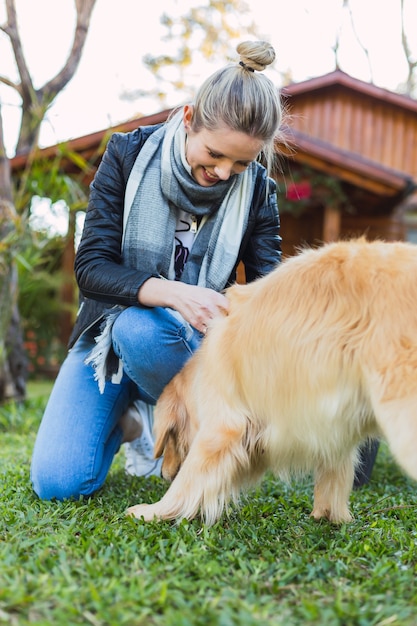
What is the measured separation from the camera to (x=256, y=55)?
8.03ft

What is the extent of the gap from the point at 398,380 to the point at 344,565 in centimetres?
57

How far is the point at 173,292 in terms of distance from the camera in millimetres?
2383

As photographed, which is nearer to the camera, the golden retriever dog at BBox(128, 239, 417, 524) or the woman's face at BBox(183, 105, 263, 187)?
the golden retriever dog at BBox(128, 239, 417, 524)

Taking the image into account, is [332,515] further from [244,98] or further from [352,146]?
[352,146]

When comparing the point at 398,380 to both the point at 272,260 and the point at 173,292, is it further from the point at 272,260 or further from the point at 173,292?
the point at 272,260

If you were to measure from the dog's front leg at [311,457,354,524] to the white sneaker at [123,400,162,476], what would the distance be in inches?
43.6

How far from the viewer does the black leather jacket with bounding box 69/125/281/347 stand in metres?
2.50

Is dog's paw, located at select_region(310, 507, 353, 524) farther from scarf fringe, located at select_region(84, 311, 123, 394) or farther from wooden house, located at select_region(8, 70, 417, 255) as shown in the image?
wooden house, located at select_region(8, 70, 417, 255)

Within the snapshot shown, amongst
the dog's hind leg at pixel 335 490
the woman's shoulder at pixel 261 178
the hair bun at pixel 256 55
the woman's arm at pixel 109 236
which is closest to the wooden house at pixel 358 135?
the woman's shoulder at pixel 261 178

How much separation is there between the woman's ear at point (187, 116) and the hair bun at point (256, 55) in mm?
277

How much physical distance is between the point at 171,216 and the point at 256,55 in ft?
2.43

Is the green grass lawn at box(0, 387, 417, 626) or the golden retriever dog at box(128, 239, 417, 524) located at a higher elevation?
the golden retriever dog at box(128, 239, 417, 524)

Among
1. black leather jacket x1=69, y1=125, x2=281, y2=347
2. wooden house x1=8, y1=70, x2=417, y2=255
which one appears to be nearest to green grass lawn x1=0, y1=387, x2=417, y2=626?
black leather jacket x1=69, y1=125, x2=281, y2=347

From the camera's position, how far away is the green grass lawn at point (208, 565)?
142 centimetres
